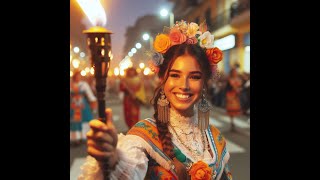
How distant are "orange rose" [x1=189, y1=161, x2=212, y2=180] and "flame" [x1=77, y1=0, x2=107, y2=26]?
3.72 feet

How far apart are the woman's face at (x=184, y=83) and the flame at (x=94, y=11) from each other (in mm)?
964

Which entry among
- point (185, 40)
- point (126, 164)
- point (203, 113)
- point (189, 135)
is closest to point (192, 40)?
point (185, 40)

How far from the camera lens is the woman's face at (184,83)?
2521mm

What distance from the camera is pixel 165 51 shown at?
2598 mm

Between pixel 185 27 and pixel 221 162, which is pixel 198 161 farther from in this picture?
pixel 185 27

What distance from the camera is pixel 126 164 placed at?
83.3 inches

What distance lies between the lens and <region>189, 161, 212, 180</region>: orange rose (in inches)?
94.3

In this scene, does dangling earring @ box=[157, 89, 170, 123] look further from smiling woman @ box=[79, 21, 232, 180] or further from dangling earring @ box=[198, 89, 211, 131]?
dangling earring @ box=[198, 89, 211, 131]

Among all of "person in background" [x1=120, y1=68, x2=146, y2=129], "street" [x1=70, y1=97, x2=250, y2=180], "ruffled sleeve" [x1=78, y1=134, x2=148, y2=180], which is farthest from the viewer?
"person in background" [x1=120, y1=68, x2=146, y2=129]

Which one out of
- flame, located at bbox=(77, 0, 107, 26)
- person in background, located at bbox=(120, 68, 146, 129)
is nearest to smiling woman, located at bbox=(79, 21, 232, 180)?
flame, located at bbox=(77, 0, 107, 26)

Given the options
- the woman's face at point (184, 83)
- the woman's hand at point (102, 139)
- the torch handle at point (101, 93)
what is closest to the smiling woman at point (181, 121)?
the woman's face at point (184, 83)

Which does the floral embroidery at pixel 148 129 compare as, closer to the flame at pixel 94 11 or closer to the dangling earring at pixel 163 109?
the dangling earring at pixel 163 109
